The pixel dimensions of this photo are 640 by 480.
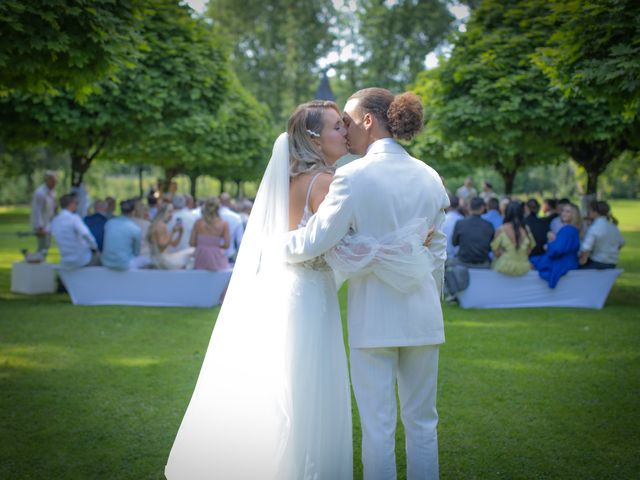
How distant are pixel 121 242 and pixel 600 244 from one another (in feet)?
26.1

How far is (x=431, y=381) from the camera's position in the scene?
4.02m

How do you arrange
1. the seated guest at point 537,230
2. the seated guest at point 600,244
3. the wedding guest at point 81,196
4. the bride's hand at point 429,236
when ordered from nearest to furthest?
1. the bride's hand at point 429,236
2. the seated guest at point 600,244
3. the seated guest at point 537,230
4. the wedding guest at point 81,196

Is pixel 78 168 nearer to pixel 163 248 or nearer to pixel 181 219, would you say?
pixel 181 219

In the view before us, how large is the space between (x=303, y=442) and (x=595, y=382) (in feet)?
14.8

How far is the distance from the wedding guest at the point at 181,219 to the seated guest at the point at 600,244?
7.00 m

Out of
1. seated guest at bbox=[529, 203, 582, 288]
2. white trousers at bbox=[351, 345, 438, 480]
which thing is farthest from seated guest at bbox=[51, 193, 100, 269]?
white trousers at bbox=[351, 345, 438, 480]

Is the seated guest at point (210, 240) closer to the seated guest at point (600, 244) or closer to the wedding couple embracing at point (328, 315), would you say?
the seated guest at point (600, 244)

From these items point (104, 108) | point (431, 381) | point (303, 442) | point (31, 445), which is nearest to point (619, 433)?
point (431, 381)

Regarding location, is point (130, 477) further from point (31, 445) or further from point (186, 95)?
point (186, 95)

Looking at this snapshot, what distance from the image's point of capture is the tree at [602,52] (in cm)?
724

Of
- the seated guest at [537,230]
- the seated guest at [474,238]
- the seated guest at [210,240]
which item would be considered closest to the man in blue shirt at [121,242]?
the seated guest at [210,240]

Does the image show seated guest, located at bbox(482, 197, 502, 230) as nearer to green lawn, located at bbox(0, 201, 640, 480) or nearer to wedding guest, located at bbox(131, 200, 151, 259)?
green lawn, located at bbox(0, 201, 640, 480)

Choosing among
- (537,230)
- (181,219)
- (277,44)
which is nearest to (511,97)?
(537,230)

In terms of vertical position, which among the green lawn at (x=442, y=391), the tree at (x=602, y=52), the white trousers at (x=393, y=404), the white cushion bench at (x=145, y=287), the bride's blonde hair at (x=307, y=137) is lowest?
the green lawn at (x=442, y=391)
